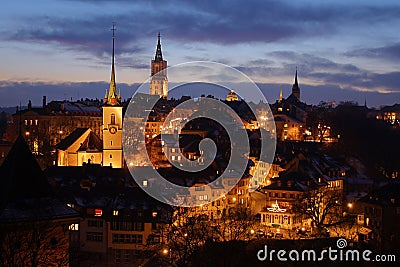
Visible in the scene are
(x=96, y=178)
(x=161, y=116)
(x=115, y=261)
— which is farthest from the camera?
(x=161, y=116)

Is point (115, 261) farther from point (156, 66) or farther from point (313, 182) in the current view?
point (156, 66)

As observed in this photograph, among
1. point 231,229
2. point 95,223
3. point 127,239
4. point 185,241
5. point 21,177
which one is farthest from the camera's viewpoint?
point 95,223

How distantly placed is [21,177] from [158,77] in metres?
120

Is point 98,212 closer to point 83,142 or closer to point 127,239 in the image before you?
point 127,239

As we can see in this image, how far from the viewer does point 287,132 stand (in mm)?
79500

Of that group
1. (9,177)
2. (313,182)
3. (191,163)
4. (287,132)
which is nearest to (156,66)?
(287,132)

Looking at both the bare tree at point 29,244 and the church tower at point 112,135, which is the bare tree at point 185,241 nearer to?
the bare tree at point 29,244

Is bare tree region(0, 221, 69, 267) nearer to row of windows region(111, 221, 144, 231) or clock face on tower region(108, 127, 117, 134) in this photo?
row of windows region(111, 221, 144, 231)

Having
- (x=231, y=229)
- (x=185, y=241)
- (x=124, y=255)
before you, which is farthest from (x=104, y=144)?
(x=185, y=241)

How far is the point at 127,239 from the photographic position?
28.8 meters

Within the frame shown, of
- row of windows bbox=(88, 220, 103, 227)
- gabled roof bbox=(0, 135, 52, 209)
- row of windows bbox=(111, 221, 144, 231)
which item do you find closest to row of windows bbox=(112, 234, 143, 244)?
row of windows bbox=(111, 221, 144, 231)

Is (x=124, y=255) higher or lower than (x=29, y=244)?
lower

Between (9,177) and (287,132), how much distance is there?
69.2 m

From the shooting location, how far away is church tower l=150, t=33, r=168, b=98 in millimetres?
131125
